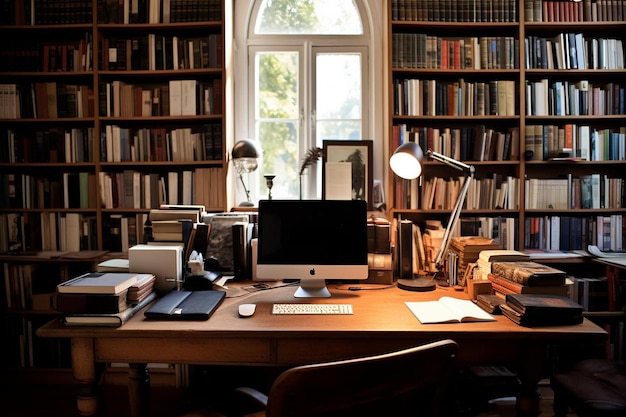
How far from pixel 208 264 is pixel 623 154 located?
281 cm

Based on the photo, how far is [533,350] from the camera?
1.65m

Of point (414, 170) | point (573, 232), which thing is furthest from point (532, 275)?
point (573, 232)

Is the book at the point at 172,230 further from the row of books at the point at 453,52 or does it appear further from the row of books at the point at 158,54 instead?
the row of books at the point at 453,52

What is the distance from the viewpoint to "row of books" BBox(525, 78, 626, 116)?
10.0ft

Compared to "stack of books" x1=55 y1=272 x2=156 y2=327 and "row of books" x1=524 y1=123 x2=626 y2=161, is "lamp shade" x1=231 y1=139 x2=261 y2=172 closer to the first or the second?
"stack of books" x1=55 y1=272 x2=156 y2=327

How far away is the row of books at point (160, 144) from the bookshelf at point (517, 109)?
122 centimetres

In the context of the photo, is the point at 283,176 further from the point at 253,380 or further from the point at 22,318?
the point at 22,318

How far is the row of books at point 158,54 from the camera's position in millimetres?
3047

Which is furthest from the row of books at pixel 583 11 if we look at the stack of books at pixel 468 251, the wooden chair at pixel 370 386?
the wooden chair at pixel 370 386

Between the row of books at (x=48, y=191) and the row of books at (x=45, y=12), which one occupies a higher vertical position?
the row of books at (x=45, y=12)

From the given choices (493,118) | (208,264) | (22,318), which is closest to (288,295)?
(208,264)

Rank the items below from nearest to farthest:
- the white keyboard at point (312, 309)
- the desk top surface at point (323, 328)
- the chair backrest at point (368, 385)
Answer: the chair backrest at point (368, 385) → the desk top surface at point (323, 328) → the white keyboard at point (312, 309)

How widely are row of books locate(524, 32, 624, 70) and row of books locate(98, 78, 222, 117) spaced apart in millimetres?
2098

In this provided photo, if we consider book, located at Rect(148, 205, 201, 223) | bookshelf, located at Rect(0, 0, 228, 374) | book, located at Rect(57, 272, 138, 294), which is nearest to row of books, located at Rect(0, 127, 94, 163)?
bookshelf, located at Rect(0, 0, 228, 374)
